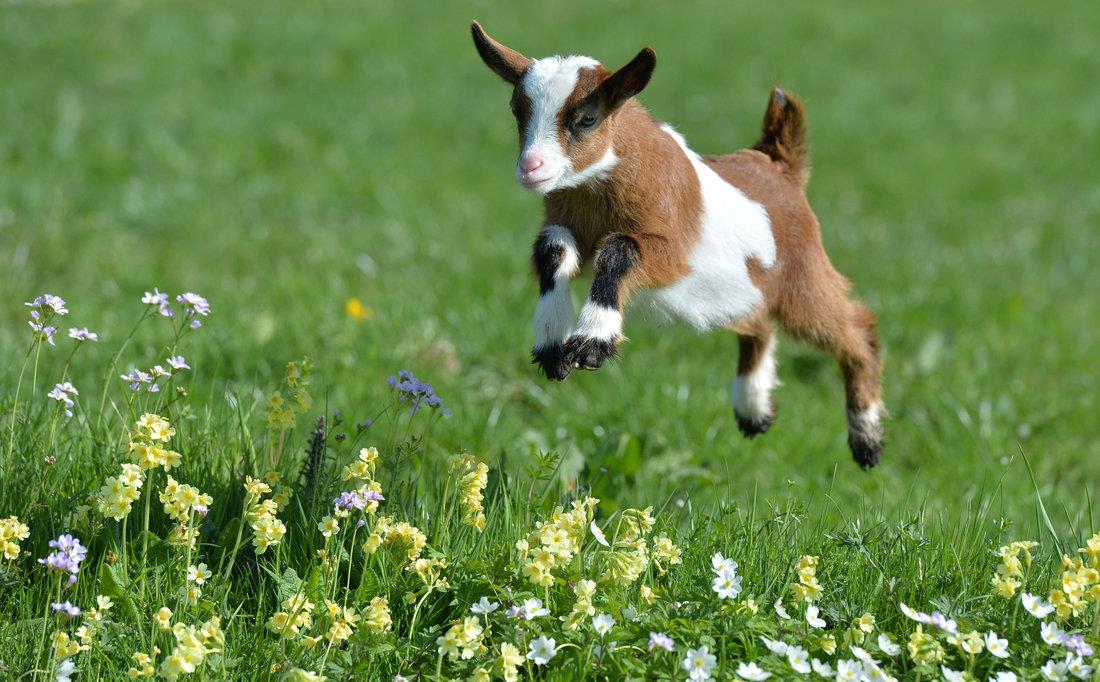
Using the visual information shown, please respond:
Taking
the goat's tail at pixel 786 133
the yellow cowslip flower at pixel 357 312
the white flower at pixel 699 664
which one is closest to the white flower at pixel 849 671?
the white flower at pixel 699 664

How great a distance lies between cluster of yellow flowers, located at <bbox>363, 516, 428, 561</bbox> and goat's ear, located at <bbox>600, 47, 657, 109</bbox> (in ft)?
3.49

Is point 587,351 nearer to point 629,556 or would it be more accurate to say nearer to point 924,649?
point 629,556

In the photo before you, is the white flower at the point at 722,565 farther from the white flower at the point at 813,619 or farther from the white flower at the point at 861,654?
the white flower at the point at 861,654

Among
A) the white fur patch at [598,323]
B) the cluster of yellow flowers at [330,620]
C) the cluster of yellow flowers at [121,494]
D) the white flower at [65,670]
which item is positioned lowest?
the white flower at [65,670]

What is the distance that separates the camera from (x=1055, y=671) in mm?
2568

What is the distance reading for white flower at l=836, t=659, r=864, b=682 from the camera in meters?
2.54

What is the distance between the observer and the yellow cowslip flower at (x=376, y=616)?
260 centimetres

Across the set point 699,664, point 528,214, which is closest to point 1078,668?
point 699,664

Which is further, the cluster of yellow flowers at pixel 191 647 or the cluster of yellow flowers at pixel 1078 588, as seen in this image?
the cluster of yellow flowers at pixel 1078 588

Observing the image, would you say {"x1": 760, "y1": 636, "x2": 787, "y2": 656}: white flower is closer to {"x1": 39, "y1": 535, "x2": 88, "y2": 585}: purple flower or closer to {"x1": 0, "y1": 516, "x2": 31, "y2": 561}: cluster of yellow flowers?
{"x1": 39, "y1": 535, "x2": 88, "y2": 585}: purple flower

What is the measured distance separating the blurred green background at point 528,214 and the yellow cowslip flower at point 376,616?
2.78ft

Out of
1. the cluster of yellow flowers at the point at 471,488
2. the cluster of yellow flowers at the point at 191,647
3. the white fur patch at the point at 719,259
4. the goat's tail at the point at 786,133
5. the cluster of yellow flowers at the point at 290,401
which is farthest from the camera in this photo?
the goat's tail at the point at 786,133

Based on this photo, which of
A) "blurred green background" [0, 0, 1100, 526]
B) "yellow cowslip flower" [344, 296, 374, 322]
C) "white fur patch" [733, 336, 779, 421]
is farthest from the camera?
"yellow cowslip flower" [344, 296, 374, 322]

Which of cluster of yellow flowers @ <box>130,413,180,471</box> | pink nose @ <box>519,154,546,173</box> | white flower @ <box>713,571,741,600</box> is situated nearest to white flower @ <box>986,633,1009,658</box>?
white flower @ <box>713,571,741,600</box>
